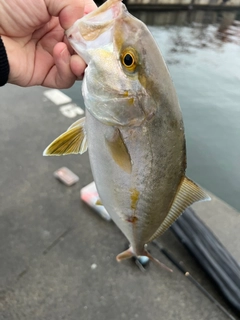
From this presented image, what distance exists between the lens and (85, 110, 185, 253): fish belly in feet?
4.39

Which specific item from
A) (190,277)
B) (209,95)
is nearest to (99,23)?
(190,277)

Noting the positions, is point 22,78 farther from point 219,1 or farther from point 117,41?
point 219,1

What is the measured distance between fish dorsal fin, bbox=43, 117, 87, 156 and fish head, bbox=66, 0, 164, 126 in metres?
0.23

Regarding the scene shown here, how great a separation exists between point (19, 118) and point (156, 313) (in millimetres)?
3339

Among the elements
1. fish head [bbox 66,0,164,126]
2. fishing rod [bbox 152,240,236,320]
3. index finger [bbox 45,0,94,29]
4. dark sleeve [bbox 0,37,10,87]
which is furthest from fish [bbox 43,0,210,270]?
fishing rod [bbox 152,240,236,320]

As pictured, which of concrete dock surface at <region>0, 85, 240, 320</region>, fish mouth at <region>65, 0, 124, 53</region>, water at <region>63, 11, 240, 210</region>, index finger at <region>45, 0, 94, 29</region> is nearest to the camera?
fish mouth at <region>65, 0, 124, 53</region>

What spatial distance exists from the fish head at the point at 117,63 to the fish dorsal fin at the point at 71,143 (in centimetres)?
23

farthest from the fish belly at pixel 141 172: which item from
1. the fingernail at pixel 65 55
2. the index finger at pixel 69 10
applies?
the index finger at pixel 69 10

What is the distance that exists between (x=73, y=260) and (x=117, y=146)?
76.6 inches

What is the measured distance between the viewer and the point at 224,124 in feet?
26.9

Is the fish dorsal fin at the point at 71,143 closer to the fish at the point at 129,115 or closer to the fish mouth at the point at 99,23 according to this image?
the fish at the point at 129,115

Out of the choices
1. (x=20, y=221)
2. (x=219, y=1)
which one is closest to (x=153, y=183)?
(x=20, y=221)

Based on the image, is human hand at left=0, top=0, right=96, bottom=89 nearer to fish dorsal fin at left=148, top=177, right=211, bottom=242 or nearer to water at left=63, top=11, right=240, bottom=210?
fish dorsal fin at left=148, top=177, right=211, bottom=242

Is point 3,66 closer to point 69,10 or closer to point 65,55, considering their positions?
point 65,55
